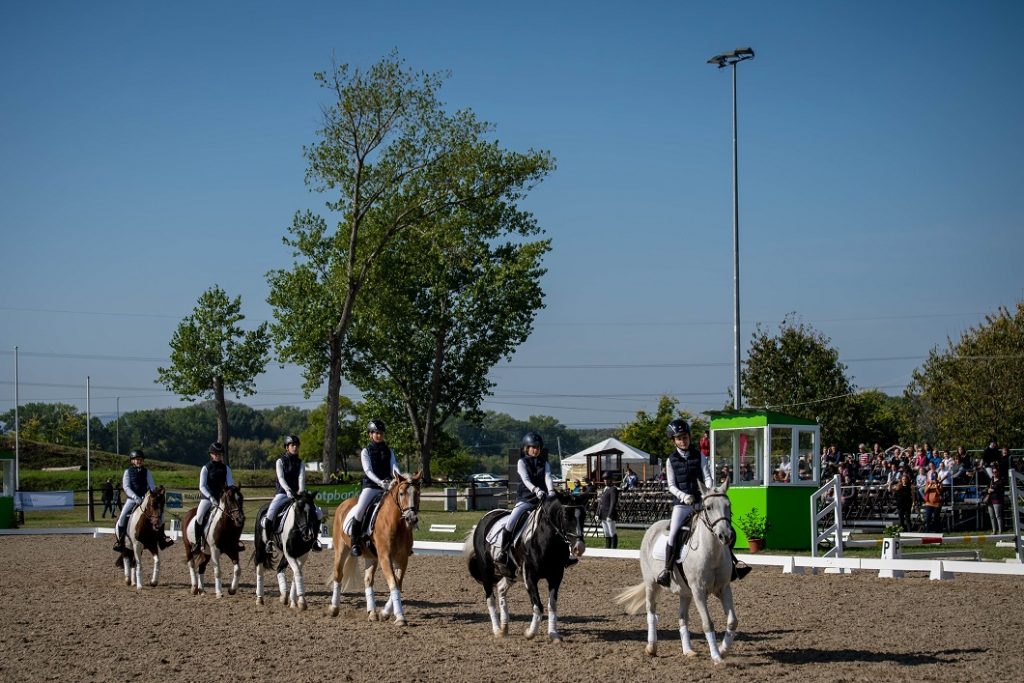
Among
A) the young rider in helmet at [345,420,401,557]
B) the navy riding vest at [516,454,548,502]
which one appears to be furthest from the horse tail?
the young rider in helmet at [345,420,401,557]

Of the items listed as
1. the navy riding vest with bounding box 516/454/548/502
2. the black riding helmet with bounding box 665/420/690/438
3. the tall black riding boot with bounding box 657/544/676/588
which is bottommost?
the tall black riding boot with bounding box 657/544/676/588

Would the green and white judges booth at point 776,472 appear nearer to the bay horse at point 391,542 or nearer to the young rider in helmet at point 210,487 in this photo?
the young rider in helmet at point 210,487

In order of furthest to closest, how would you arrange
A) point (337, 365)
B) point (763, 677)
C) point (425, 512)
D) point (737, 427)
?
point (337, 365), point (425, 512), point (737, 427), point (763, 677)

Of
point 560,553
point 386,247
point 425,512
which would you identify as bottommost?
point 425,512

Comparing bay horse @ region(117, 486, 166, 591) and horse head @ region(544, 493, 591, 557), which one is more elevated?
horse head @ region(544, 493, 591, 557)

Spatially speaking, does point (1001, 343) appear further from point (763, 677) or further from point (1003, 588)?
point (763, 677)

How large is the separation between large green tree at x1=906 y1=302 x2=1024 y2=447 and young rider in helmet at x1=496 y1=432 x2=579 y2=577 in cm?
4515

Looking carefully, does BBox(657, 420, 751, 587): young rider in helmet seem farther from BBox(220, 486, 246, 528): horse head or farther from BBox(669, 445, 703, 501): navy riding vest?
BBox(220, 486, 246, 528): horse head

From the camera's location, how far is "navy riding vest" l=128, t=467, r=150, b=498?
20141mm

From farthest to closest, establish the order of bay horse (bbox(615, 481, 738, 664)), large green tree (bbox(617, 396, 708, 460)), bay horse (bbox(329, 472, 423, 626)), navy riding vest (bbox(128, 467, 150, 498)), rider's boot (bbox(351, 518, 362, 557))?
large green tree (bbox(617, 396, 708, 460))
navy riding vest (bbox(128, 467, 150, 498))
rider's boot (bbox(351, 518, 362, 557))
bay horse (bbox(329, 472, 423, 626))
bay horse (bbox(615, 481, 738, 664))

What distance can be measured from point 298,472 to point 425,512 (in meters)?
28.3

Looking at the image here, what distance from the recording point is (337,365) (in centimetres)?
4725

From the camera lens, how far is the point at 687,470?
11570 mm

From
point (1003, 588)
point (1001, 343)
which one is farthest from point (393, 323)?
point (1003, 588)
